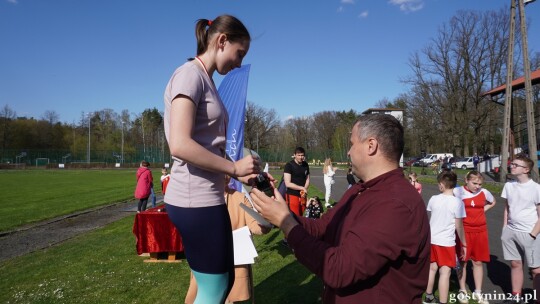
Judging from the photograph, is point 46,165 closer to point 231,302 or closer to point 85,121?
point 85,121

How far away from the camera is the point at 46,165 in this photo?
66125 mm

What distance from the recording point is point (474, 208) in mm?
5730

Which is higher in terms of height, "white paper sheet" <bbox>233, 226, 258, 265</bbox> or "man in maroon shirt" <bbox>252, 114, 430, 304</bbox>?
"man in maroon shirt" <bbox>252, 114, 430, 304</bbox>

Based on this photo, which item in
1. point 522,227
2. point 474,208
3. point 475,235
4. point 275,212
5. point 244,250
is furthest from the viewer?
point 474,208

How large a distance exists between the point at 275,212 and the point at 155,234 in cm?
665

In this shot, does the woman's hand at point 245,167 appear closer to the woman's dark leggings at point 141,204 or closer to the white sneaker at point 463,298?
the white sneaker at point 463,298

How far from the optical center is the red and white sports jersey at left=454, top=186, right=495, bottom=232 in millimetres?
5629

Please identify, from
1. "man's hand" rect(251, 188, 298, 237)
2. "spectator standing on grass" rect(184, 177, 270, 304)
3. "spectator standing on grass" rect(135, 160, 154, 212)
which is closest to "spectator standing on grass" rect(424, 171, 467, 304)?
"spectator standing on grass" rect(184, 177, 270, 304)

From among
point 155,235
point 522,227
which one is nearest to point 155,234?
point 155,235

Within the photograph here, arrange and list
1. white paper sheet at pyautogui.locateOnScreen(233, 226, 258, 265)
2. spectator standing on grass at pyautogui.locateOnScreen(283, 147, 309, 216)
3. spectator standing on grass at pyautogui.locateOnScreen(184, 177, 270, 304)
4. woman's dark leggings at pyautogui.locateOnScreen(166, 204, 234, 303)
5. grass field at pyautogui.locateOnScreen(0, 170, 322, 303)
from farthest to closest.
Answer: spectator standing on grass at pyautogui.locateOnScreen(283, 147, 309, 216)
grass field at pyautogui.locateOnScreen(0, 170, 322, 303)
spectator standing on grass at pyautogui.locateOnScreen(184, 177, 270, 304)
white paper sheet at pyautogui.locateOnScreen(233, 226, 258, 265)
woman's dark leggings at pyautogui.locateOnScreen(166, 204, 234, 303)

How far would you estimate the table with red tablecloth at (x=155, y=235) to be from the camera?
786 centimetres

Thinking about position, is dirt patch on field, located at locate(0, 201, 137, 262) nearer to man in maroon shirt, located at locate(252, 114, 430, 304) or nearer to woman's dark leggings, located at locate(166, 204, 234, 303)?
woman's dark leggings, located at locate(166, 204, 234, 303)

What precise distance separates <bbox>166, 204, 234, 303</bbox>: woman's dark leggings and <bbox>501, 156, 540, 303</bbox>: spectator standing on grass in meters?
4.90

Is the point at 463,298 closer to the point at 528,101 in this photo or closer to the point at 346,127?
the point at 528,101
